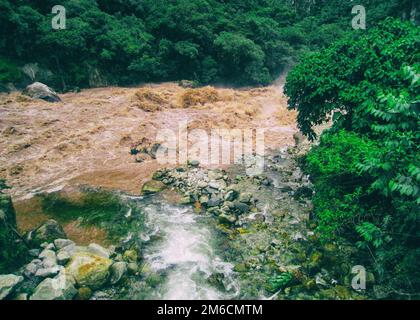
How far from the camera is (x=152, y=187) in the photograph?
525 inches

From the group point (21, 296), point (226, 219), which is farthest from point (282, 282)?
point (21, 296)

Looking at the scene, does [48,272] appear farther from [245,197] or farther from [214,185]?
Result: [245,197]

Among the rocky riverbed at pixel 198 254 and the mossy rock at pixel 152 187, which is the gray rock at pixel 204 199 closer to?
the rocky riverbed at pixel 198 254

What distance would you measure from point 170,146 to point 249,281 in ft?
30.7

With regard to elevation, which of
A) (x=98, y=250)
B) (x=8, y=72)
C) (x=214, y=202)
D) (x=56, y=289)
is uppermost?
(x=8, y=72)

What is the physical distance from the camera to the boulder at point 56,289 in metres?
7.85

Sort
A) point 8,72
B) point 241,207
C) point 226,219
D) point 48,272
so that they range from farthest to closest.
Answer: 1. point 8,72
2. point 241,207
3. point 226,219
4. point 48,272

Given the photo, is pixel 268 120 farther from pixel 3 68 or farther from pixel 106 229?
pixel 3 68

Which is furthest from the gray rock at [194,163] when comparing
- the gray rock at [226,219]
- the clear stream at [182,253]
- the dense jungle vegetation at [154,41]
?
the dense jungle vegetation at [154,41]

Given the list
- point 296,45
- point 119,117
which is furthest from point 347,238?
point 296,45

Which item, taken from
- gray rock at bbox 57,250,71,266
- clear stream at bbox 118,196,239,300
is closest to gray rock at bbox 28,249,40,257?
gray rock at bbox 57,250,71,266

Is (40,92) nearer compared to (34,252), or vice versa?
(34,252)

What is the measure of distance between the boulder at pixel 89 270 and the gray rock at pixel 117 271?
144 millimetres

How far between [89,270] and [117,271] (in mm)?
695
